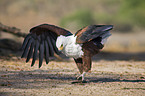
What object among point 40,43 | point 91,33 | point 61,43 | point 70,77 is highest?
point 91,33

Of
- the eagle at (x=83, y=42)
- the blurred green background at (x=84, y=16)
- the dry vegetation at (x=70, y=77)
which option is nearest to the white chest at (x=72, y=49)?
the eagle at (x=83, y=42)

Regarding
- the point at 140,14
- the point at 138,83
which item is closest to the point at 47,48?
the point at 138,83

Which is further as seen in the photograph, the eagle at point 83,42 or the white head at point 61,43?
the eagle at point 83,42

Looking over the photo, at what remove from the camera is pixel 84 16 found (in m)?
59.6

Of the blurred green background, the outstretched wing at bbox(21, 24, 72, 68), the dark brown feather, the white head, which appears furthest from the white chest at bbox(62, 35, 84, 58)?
the blurred green background

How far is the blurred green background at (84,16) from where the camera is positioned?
161 ft

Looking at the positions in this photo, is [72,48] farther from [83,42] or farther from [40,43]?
[40,43]

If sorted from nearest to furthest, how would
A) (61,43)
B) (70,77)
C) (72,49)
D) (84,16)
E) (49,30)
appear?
(61,43) < (72,49) < (49,30) < (70,77) < (84,16)

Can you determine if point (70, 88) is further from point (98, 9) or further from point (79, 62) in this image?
point (98, 9)

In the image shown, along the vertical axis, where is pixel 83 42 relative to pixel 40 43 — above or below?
below

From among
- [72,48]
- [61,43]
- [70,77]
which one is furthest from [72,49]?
[70,77]

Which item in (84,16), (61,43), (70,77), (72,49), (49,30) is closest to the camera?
(61,43)

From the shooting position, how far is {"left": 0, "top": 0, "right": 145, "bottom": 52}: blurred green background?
49100mm

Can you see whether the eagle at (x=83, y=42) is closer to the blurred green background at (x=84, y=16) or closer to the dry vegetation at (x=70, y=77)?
the dry vegetation at (x=70, y=77)
